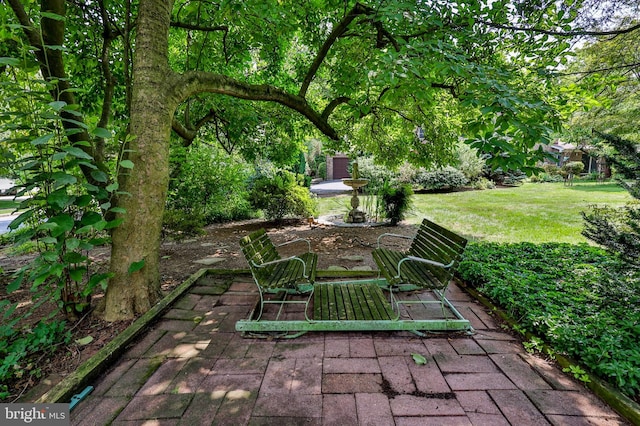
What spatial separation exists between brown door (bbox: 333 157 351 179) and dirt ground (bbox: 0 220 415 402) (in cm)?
2156

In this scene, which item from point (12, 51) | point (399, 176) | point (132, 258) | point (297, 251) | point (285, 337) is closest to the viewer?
point (285, 337)

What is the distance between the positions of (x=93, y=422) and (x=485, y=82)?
3927 millimetres

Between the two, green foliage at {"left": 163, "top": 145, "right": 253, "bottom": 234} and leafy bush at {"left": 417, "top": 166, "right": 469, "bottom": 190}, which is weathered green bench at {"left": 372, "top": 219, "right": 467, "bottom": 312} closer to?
green foliage at {"left": 163, "top": 145, "right": 253, "bottom": 234}

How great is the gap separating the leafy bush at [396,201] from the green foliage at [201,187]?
432cm

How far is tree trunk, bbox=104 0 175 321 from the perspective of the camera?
Result: 302cm

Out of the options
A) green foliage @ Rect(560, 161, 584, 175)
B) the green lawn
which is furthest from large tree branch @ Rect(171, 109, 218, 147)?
green foliage @ Rect(560, 161, 584, 175)

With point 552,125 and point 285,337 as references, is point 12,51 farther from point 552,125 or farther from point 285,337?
point 552,125

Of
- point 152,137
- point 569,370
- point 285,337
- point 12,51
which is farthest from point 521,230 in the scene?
point 12,51

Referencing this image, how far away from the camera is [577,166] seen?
70.4 ft

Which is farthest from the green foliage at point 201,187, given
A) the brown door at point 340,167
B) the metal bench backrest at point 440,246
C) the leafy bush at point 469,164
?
the brown door at point 340,167

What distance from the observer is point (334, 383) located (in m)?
2.14

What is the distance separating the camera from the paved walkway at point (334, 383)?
185 centimetres

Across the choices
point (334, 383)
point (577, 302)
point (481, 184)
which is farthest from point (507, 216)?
point (334, 383)

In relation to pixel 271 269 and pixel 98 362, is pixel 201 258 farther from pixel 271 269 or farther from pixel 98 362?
pixel 98 362
